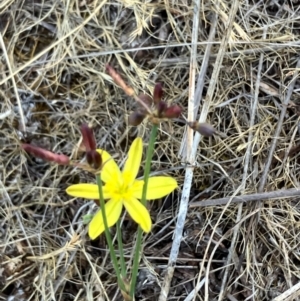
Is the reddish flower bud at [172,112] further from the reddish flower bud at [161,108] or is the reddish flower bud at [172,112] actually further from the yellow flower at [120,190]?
the yellow flower at [120,190]

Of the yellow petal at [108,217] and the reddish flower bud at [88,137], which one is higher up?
the reddish flower bud at [88,137]

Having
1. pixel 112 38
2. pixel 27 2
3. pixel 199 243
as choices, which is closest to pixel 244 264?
pixel 199 243

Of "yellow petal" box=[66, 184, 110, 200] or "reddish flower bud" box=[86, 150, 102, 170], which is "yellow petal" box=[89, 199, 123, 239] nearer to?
"yellow petal" box=[66, 184, 110, 200]

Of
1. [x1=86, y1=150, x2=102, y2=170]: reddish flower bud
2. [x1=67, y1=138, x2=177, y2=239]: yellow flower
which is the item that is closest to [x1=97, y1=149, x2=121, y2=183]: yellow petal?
[x1=67, y1=138, x2=177, y2=239]: yellow flower

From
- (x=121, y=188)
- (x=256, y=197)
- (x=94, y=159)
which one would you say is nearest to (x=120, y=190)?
(x=121, y=188)

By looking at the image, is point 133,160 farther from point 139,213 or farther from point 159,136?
point 159,136

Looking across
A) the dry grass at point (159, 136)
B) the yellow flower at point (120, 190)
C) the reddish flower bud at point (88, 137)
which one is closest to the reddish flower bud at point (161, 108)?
the reddish flower bud at point (88, 137)
